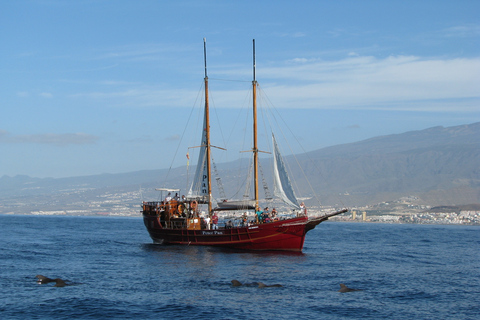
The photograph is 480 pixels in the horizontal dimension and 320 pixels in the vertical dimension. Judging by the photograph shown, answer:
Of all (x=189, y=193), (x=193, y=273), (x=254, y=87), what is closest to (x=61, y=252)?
(x=189, y=193)

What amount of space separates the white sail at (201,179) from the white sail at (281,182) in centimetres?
1266

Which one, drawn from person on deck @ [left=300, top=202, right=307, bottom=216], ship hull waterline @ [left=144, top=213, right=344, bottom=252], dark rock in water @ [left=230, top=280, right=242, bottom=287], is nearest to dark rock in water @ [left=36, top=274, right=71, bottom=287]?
dark rock in water @ [left=230, top=280, right=242, bottom=287]

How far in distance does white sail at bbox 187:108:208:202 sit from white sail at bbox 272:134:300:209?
12659 millimetres

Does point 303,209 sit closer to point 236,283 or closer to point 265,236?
point 265,236

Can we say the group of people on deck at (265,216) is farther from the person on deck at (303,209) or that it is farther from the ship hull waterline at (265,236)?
the person on deck at (303,209)

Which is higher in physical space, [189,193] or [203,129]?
[203,129]

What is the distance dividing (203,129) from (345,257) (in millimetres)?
26431

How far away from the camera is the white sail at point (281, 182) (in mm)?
64688

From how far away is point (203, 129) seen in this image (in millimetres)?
77188

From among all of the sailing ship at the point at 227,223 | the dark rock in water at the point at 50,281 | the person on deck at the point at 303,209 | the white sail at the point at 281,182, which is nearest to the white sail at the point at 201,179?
the sailing ship at the point at 227,223

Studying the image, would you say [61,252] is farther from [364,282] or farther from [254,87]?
[364,282]

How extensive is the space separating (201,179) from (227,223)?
363 inches

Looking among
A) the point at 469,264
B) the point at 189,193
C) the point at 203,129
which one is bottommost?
the point at 469,264

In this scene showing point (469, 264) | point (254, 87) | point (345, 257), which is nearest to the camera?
point (469, 264)
